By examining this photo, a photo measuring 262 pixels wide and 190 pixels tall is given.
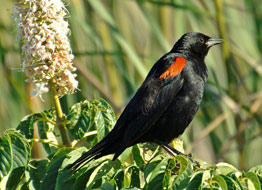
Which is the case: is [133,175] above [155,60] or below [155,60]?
below

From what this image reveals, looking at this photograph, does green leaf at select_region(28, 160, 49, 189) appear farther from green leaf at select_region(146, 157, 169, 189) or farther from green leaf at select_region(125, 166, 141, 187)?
green leaf at select_region(146, 157, 169, 189)

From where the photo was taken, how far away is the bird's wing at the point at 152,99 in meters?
2.39

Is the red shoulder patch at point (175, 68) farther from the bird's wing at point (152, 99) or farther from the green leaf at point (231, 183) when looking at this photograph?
the green leaf at point (231, 183)

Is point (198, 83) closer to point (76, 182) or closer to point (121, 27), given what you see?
point (76, 182)

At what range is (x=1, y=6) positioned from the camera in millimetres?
3631

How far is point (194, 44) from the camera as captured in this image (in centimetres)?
307

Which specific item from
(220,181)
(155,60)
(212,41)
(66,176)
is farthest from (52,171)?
(155,60)

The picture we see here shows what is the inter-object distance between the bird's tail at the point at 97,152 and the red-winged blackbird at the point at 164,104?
0.06 ft

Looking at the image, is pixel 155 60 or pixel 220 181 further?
pixel 155 60

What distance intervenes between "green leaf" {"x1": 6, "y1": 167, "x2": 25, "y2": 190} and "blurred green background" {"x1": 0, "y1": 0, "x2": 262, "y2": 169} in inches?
54.6

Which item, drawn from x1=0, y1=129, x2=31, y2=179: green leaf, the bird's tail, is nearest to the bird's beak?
the bird's tail

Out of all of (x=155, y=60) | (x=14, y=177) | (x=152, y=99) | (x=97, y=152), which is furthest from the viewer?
(x=155, y=60)

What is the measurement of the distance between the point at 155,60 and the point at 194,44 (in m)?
0.80

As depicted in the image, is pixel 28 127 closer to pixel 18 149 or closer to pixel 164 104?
pixel 18 149
